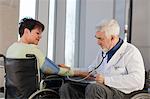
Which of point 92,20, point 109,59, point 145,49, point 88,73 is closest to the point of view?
point 109,59

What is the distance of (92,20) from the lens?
154 inches

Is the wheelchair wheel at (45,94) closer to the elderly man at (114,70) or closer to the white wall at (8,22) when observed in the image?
the elderly man at (114,70)

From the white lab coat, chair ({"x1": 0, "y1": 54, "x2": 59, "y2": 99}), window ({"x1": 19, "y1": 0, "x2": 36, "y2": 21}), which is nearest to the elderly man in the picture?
the white lab coat

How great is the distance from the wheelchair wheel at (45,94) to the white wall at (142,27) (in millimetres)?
980

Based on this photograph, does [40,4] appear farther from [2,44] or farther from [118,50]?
[118,50]

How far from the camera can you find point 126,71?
7.16 ft

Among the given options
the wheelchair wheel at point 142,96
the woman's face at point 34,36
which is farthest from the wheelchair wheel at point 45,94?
the wheelchair wheel at point 142,96

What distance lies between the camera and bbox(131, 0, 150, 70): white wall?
2773 millimetres

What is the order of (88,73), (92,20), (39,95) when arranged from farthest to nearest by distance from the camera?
(92,20)
(88,73)
(39,95)

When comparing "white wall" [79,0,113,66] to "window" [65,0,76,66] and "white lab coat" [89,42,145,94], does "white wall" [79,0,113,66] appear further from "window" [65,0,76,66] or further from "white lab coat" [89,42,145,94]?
"white lab coat" [89,42,145,94]

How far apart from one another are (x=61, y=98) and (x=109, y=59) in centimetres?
53

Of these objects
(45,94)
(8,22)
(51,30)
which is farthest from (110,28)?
(51,30)

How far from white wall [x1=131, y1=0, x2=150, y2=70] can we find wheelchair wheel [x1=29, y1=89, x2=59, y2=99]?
0.98m

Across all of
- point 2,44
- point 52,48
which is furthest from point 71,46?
point 2,44
